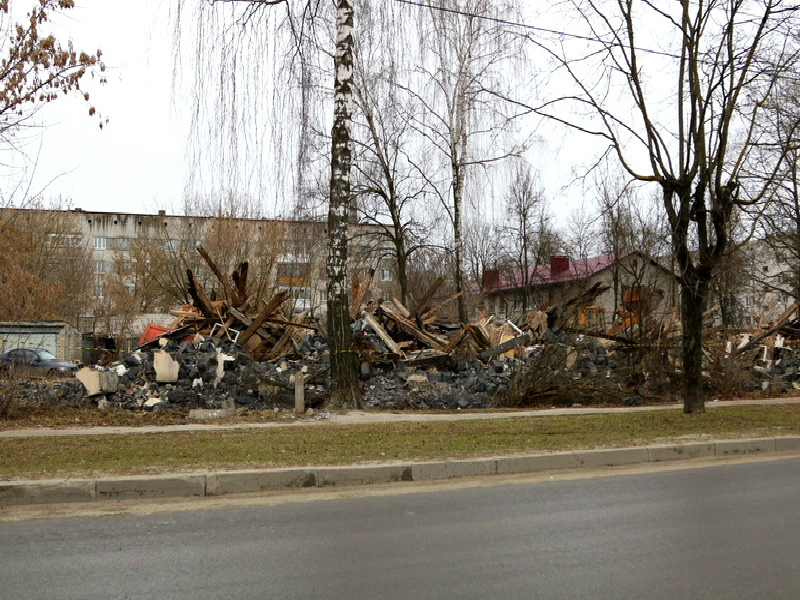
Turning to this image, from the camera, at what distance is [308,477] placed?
29.9ft

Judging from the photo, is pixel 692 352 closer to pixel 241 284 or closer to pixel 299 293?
pixel 241 284

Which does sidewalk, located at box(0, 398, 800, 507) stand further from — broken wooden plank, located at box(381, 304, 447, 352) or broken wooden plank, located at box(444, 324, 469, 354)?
broken wooden plank, located at box(381, 304, 447, 352)

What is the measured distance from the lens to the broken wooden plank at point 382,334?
2030 centimetres

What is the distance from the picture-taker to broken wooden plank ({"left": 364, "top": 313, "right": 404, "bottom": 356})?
66.6 ft

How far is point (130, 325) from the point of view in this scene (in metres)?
52.5

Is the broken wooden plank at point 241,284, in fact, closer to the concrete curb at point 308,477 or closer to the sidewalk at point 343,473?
the sidewalk at point 343,473

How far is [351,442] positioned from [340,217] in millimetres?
5520

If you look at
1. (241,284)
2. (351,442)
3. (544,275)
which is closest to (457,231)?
(241,284)

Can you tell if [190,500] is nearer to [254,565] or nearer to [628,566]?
[254,565]

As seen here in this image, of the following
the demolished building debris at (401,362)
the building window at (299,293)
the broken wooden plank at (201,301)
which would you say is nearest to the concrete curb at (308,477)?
the demolished building debris at (401,362)

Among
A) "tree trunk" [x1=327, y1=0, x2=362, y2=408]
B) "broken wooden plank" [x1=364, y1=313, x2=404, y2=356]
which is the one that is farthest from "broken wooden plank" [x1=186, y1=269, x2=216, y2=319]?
"tree trunk" [x1=327, y1=0, x2=362, y2=408]

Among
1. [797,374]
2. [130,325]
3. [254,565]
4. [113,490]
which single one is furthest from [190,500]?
[130,325]

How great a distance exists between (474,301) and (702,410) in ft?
153

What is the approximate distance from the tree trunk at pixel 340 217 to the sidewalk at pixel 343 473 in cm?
429
